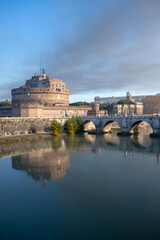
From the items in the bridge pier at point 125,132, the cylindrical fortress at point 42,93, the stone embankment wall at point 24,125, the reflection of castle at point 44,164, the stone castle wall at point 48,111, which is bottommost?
the reflection of castle at point 44,164

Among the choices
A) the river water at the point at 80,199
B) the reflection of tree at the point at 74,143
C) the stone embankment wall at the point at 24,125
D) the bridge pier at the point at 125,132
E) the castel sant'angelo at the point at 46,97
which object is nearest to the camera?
the river water at the point at 80,199

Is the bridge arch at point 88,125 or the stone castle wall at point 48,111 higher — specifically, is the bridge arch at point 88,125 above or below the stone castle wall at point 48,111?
below

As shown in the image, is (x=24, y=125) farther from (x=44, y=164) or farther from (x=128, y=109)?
(x=128, y=109)

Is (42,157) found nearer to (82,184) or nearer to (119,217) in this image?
(82,184)

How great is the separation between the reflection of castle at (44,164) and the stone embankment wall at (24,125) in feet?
54.9

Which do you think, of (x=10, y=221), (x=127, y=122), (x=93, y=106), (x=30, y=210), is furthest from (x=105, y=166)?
(x=93, y=106)

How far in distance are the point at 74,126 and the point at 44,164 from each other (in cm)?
2613

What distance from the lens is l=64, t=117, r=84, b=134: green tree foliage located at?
44.8 m

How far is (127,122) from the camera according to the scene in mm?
42094

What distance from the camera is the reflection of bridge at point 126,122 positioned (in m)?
36.9

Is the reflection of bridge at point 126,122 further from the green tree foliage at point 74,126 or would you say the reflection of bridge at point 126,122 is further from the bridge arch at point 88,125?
the green tree foliage at point 74,126

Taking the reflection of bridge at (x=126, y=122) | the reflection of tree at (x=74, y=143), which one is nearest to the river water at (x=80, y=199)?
the reflection of tree at (x=74, y=143)

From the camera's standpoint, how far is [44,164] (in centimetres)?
1939

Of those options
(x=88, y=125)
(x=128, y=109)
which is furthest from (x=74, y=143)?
(x=128, y=109)
